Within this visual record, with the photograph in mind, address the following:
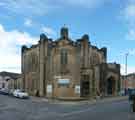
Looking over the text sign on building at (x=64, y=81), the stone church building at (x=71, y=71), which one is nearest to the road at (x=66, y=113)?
the text sign on building at (x=64, y=81)

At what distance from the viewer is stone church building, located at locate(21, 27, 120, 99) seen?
2146 inches

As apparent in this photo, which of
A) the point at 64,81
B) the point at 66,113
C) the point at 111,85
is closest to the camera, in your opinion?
the point at 66,113

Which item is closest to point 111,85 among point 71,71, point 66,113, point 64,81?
point 71,71

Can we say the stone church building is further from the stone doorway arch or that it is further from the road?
the road

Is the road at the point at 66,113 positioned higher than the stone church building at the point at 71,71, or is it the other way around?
the stone church building at the point at 71,71

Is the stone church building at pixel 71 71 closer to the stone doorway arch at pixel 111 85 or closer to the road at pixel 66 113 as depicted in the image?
the stone doorway arch at pixel 111 85

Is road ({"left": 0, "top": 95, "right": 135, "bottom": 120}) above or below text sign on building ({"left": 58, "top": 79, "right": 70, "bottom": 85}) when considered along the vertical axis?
below

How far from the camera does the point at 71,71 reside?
55062 mm

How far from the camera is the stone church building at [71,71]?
54.5 metres

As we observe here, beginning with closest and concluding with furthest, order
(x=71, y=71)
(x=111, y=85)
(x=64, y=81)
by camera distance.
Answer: (x=64, y=81)
(x=71, y=71)
(x=111, y=85)

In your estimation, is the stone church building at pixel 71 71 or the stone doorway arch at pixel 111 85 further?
the stone doorway arch at pixel 111 85

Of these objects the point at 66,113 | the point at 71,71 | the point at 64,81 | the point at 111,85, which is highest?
the point at 71,71

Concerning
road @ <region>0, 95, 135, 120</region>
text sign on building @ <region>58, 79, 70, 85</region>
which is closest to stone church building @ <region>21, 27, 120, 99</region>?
text sign on building @ <region>58, 79, 70, 85</region>

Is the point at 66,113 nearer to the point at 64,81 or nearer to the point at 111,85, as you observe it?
the point at 64,81
